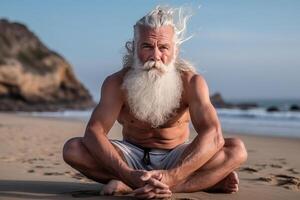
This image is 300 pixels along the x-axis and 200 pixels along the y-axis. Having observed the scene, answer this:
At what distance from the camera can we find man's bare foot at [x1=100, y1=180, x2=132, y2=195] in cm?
375

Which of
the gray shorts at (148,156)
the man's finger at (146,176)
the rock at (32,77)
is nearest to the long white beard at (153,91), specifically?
the gray shorts at (148,156)

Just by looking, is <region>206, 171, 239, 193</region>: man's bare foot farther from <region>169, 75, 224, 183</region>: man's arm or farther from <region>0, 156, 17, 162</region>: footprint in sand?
<region>0, 156, 17, 162</region>: footprint in sand

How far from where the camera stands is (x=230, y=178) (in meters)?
4.01

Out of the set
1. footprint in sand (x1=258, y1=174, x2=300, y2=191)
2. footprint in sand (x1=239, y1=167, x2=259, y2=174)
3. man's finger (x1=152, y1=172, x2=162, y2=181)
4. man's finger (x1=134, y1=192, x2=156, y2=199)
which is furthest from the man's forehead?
footprint in sand (x1=239, y1=167, x2=259, y2=174)

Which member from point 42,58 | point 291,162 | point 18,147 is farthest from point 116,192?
point 42,58

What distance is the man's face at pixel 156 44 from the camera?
381 centimetres

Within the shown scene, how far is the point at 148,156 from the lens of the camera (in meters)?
4.08

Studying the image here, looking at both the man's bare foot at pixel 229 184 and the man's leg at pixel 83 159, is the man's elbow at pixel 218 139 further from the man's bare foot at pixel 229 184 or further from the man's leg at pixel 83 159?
the man's leg at pixel 83 159

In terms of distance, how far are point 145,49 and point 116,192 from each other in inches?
41.4

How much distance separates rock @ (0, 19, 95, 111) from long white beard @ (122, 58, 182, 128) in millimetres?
29941

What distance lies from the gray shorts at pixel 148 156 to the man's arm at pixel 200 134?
0.27 meters

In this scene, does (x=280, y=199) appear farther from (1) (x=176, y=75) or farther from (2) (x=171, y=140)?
(1) (x=176, y=75)

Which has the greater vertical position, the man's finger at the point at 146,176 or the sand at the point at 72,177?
the man's finger at the point at 146,176

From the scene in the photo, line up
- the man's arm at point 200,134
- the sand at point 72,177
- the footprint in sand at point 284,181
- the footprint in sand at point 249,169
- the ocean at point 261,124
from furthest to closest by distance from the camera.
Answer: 1. the ocean at point 261,124
2. the footprint in sand at point 249,169
3. the footprint in sand at point 284,181
4. the sand at point 72,177
5. the man's arm at point 200,134
